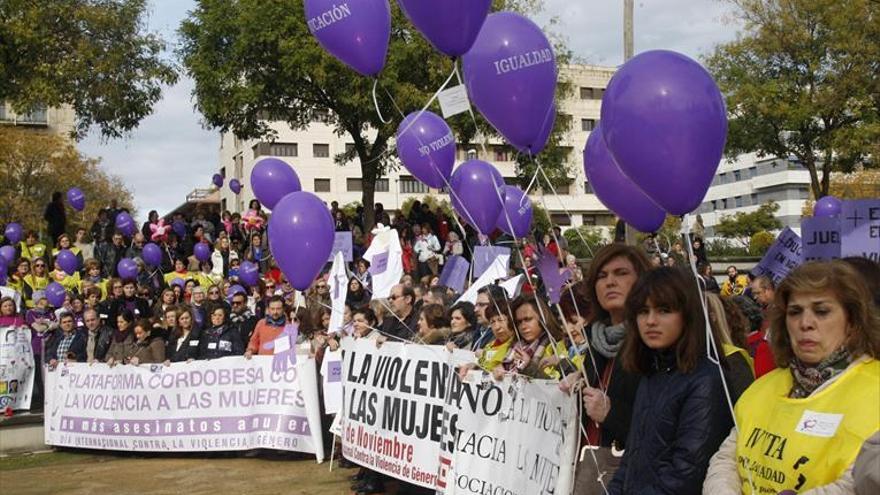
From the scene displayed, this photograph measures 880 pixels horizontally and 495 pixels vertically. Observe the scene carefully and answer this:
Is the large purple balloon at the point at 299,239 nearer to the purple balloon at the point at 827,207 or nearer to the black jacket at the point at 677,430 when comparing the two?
the purple balloon at the point at 827,207

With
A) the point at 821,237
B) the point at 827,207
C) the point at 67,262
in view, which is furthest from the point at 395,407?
the point at 67,262

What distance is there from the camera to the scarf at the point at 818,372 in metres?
2.95

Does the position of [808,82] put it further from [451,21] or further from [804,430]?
[804,430]

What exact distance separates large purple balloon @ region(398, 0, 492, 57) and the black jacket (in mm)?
2868

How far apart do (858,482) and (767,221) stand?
2886 inches

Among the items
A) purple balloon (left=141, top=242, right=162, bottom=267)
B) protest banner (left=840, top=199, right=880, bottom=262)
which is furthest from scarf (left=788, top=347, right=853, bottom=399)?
purple balloon (left=141, top=242, right=162, bottom=267)

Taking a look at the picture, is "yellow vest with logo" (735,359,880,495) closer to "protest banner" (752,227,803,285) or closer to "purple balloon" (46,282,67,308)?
"protest banner" (752,227,803,285)

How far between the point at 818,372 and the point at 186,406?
924cm

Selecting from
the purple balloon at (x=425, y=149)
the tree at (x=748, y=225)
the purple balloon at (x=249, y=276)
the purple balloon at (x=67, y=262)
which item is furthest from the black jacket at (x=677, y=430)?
the tree at (x=748, y=225)

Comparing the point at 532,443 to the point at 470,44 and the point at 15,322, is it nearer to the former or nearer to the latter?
the point at 470,44

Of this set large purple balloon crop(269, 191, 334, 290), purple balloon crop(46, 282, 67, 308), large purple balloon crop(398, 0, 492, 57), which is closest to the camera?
large purple balloon crop(398, 0, 492, 57)

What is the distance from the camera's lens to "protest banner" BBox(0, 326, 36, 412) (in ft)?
42.5

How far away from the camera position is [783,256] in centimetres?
791

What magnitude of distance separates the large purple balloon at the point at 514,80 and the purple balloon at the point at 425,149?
302 cm
